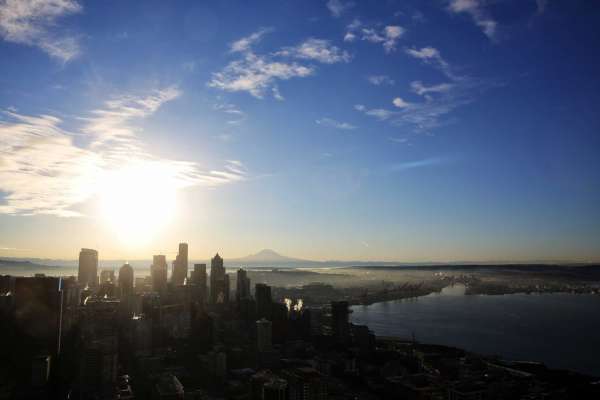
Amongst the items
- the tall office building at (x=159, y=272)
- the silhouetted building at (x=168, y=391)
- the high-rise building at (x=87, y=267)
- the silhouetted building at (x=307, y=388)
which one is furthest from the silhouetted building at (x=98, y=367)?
the high-rise building at (x=87, y=267)

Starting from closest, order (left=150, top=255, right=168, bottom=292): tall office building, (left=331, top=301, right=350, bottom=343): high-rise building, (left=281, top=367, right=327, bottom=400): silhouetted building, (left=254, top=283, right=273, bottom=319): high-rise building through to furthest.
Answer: (left=281, top=367, right=327, bottom=400): silhouetted building → (left=331, top=301, right=350, bottom=343): high-rise building → (left=254, top=283, right=273, bottom=319): high-rise building → (left=150, top=255, right=168, bottom=292): tall office building

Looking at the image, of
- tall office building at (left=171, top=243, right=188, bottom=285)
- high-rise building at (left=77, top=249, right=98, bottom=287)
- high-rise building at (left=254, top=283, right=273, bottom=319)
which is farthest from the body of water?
high-rise building at (left=77, top=249, right=98, bottom=287)

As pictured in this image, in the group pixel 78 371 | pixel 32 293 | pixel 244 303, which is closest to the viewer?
pixel 78 371

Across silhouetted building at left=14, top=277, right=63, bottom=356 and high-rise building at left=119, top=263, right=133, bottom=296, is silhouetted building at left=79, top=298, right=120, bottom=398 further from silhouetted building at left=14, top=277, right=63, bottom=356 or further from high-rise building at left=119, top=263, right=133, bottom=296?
high-rise building at left=119, top=263, right=133, bottom=296

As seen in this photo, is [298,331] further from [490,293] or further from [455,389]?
[490,293]

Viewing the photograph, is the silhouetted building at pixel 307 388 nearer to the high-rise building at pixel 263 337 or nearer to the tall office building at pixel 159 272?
the high-rise building at pixel 263 337

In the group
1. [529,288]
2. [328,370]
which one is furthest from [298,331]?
[529,288]

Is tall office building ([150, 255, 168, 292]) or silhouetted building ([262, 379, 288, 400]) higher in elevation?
tall office building ([150, 255, 168, 292])
